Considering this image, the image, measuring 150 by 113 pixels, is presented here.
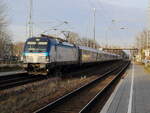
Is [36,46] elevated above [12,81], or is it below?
above

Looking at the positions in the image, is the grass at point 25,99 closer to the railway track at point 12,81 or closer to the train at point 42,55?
the railway track at point 12,81

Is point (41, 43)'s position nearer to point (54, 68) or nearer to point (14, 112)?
point (54, 68)

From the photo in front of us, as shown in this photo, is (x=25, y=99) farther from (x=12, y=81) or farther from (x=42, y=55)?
(x=42, y=55)

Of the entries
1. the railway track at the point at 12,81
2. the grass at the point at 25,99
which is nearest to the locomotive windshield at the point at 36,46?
the railway track at the point at 12,81

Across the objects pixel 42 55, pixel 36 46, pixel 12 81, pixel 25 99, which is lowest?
pixel 25 99

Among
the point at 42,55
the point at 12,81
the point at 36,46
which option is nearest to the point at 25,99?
the point at 12,81

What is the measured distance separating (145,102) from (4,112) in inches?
231

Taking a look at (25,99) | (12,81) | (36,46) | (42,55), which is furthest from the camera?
(36,46)

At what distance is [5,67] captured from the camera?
3481 cm

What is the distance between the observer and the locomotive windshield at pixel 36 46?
25.2 m

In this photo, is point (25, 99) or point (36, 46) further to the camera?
point (36, 46)

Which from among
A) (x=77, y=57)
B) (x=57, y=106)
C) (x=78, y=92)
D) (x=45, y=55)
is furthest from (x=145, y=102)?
(x=77, y=57)

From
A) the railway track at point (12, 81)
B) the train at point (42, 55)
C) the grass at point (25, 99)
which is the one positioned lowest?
the grass at point (25, 99)

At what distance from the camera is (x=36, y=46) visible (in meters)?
25.6
